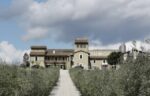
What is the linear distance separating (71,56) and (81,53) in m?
5.57

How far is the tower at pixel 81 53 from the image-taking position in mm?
148125

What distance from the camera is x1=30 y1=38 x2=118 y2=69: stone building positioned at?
150 m

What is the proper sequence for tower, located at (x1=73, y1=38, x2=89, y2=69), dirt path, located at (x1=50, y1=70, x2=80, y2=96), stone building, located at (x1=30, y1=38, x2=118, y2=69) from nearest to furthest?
dirt path, located at (x1=50, y1=70, x2=80, y2=96) → tower, located at (x1=73, y1=38, x2=89, y2=69) → stone building, located at (x1=30, y1=38, x2=118, y2=69)

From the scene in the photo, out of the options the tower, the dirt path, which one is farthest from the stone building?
the dirt path

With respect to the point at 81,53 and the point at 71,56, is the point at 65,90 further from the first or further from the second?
the point at 71,56

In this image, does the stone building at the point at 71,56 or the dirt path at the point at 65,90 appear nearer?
the dirt path at the point at 65,90

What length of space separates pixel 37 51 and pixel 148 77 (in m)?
147

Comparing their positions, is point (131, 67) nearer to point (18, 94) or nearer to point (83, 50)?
point (18, 94)

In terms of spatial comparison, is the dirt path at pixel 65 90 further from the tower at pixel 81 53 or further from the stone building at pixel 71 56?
the stone building at pixel 71 56

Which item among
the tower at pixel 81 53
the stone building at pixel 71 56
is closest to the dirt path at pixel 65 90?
the tower at pixel 81 53

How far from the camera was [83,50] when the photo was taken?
5930 inches

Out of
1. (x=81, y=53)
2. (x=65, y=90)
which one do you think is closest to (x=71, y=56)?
(x=81, y=53)

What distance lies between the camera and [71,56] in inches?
6073

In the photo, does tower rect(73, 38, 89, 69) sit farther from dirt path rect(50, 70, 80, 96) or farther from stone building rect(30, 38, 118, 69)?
dirt path rect(50, 70, 80, 96)
